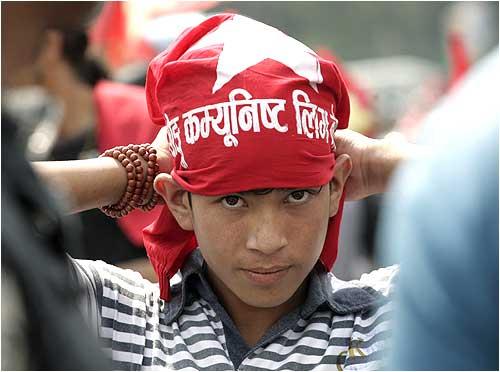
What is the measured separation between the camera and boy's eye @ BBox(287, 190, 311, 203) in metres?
2.53

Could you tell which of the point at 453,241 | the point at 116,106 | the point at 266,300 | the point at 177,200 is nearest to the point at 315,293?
the point at 266,300

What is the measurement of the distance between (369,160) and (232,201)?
50 cm

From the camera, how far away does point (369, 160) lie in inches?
113

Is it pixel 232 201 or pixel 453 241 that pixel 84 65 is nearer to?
pixel 232 201

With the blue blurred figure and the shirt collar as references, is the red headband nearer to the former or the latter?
the shirt collar

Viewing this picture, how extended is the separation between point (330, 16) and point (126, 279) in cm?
1844

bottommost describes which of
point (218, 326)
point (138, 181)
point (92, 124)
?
point (218, 326)

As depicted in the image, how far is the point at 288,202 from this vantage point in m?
2.52

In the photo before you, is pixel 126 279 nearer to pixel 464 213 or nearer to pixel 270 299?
pixel 270 299

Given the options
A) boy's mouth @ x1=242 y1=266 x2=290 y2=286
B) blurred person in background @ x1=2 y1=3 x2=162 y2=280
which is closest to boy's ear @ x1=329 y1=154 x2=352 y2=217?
boy's mouth @ x1=242 y1=266 x2=290 y2=286

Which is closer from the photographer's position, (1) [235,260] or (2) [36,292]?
(2) [36,292]

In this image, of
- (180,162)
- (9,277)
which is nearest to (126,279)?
(180,162)

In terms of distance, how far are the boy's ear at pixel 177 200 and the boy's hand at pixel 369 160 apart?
452mm

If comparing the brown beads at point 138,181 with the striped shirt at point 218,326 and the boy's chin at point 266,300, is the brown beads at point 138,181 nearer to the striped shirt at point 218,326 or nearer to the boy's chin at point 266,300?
the striped shirt at point 218,326
